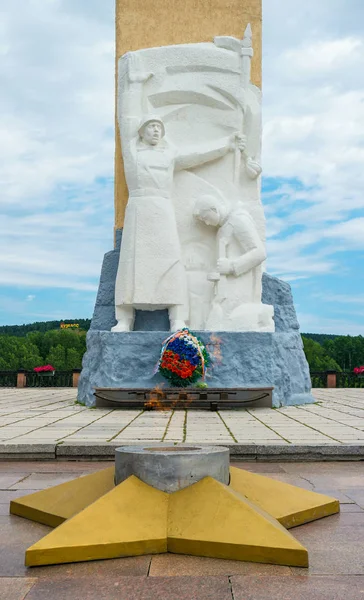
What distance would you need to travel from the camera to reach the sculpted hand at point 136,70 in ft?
26.8

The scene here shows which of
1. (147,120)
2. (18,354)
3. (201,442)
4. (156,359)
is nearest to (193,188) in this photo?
(147,120)

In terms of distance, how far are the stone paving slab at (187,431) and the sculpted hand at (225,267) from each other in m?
1.85

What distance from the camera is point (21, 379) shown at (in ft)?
45.0

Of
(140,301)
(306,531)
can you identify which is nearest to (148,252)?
(140,301)

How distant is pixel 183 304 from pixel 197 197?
1.54 m

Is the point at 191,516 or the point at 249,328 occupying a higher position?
the point at 249,328

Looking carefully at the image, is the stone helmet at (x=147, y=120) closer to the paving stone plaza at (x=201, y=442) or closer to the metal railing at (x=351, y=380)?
the paving stone plaza at (x=201, y=442)

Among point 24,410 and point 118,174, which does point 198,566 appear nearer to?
point 24,410

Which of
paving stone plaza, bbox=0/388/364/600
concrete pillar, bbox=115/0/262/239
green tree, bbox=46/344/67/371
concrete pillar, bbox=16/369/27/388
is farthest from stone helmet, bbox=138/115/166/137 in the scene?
green tree, bbox=46/344/67/371

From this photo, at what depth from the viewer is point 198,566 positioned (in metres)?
1.84

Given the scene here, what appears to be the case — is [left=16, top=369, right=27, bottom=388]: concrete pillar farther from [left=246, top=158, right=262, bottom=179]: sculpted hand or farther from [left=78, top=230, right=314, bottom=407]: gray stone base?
[left=246, top=158, right=262, bottom=179]: sculpted hand

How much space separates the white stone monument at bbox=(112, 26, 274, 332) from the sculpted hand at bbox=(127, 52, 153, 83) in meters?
0.01

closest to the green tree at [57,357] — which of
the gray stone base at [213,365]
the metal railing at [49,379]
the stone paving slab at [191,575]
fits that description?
the metal railing at [49,379]

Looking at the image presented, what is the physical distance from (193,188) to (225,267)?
1252 millimetres
